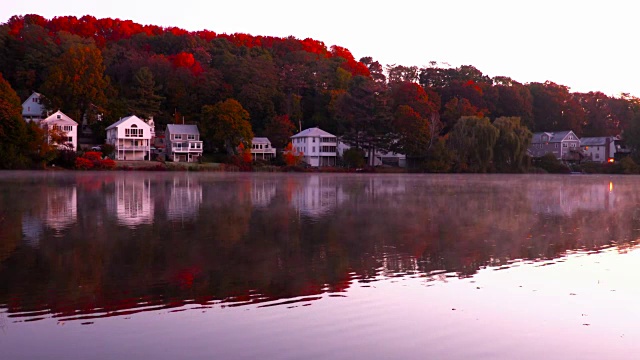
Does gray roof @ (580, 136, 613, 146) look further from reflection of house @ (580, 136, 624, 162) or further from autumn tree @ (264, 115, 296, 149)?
autumn tree @ (264, 115, 296, 149)

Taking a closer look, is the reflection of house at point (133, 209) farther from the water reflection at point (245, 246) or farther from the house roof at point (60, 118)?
the house roof at point (60, 118)

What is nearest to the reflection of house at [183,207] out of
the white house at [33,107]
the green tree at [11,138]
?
the green tree at [11,138]

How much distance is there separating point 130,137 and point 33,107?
1995 cm

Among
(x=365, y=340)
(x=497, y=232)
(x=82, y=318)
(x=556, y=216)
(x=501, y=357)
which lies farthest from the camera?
(x=556, y=216)

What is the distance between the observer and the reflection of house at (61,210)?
19922mm

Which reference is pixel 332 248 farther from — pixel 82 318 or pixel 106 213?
pixel 106 213

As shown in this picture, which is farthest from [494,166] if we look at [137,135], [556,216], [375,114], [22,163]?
[556,216]

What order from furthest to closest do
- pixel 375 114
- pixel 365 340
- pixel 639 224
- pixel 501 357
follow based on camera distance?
pixel 375 114, pixel 639 224, pixel 365 340, pixel 501 357

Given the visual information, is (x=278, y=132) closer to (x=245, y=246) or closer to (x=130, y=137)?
(x=130, y=137)

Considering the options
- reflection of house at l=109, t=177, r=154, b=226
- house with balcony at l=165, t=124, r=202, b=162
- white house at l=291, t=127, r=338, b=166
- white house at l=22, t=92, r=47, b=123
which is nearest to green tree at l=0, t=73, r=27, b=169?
house with balcony at l=165, t=124, r=202, b=162

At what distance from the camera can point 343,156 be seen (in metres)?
105

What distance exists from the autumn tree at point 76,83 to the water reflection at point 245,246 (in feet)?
246

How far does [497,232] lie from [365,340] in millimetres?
12283

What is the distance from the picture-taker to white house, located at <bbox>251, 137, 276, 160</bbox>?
105312 mm
